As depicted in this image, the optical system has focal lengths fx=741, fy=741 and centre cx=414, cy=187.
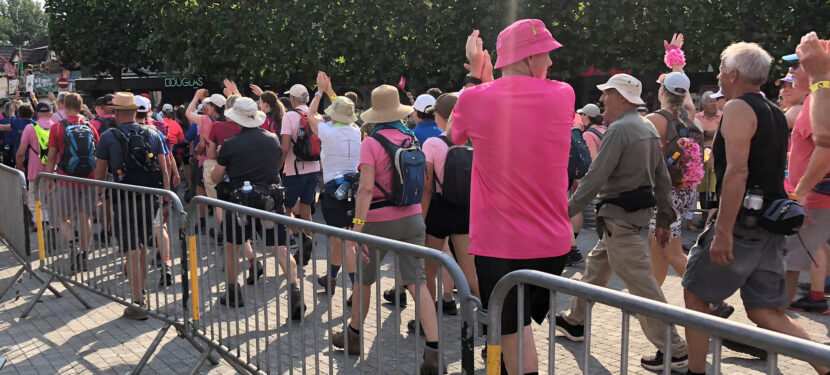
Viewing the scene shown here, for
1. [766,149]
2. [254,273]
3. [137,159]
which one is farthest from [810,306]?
[137,159]

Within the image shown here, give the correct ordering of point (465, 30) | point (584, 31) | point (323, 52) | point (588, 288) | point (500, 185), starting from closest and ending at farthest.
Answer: point (588, 288)
point (500, 185)
point (584, 31)
point (465, 30)
point (323, 52)

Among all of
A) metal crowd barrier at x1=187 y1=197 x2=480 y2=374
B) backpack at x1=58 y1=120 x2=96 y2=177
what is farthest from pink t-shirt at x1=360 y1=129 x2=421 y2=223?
backpack at x1=58 y1=120 x2=96 y2=177

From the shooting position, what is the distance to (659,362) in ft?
15.3

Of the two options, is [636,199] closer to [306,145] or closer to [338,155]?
[338,155]

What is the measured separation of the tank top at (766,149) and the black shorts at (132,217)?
12.7 ft

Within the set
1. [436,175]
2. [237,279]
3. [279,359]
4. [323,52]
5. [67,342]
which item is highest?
[323,52]

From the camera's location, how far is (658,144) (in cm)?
477

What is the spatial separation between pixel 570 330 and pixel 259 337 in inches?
84.9

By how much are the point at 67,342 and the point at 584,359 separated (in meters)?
4.72

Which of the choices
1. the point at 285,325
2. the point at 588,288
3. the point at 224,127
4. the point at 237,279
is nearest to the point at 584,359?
the point at 588,288

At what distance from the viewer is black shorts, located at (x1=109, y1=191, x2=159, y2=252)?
5.42 metres

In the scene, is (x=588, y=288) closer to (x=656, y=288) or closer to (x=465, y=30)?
(x=656, y=288)

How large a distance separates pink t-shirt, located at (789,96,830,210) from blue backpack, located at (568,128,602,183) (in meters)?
2.12

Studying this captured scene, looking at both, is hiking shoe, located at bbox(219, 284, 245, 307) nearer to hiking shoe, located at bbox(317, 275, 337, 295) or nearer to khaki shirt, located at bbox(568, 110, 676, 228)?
hiking shoe, located at bbox(317, 275, 337, 295)
